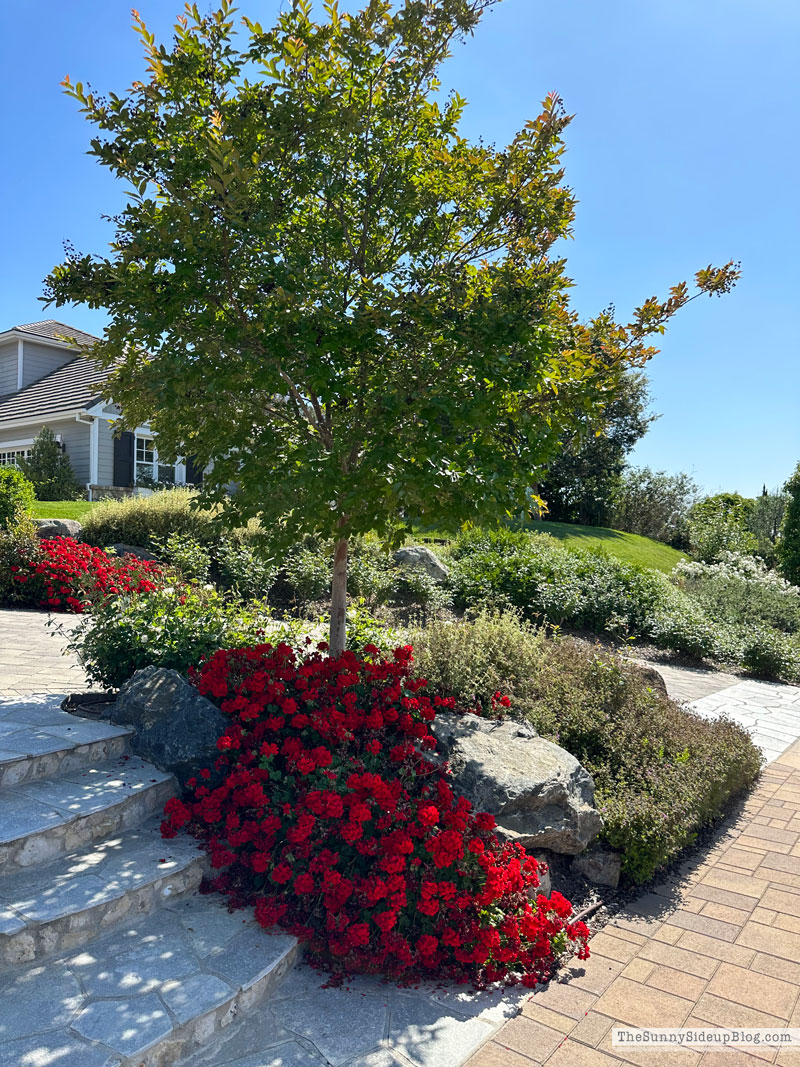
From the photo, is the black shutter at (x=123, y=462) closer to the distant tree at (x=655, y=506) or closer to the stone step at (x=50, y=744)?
the stone step at (x=50, y=744)

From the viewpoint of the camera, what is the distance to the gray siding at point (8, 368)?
20641mm

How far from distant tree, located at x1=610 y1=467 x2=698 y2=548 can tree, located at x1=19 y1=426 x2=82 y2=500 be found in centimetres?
1742

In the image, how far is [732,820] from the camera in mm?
5148

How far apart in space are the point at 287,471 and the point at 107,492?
45.9 ft

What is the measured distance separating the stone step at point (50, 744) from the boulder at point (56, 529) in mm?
6653

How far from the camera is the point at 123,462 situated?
17.5 m

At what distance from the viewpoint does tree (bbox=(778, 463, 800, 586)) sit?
17.8 m

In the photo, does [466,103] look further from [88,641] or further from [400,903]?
[400,903]

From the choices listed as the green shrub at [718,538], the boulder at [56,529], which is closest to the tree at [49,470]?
the boulder at [56,529]

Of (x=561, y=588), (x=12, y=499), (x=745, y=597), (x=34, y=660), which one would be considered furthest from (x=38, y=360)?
(x=745, y=597)

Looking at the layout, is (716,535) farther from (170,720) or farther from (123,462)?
(170,720)

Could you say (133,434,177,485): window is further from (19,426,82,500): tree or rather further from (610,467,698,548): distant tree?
(610,467,698,548): distant tree

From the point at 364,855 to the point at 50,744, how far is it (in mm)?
1845

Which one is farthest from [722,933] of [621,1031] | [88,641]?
[88,641]
